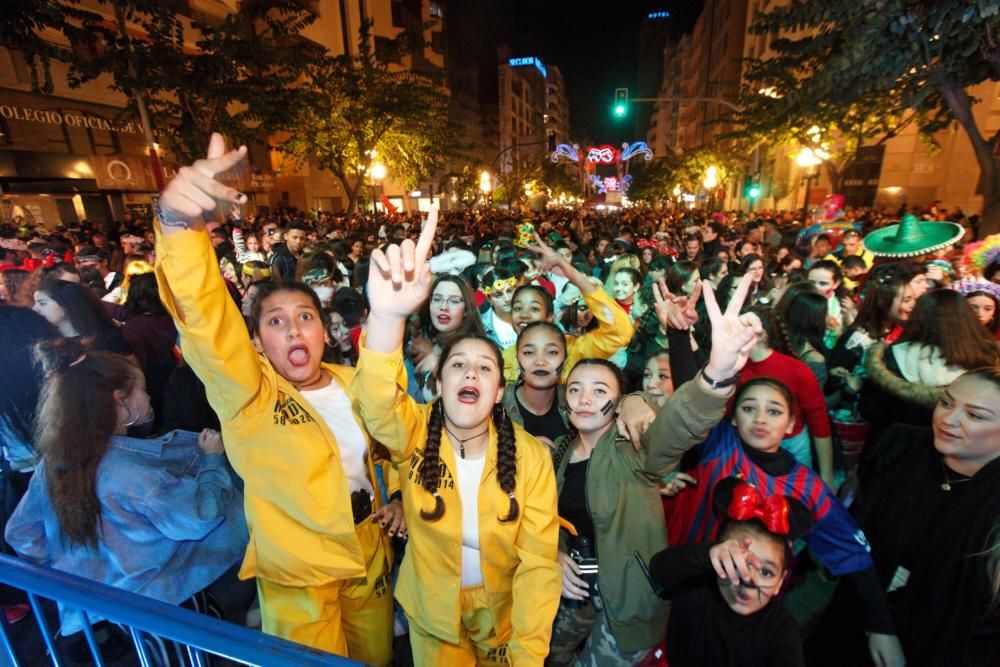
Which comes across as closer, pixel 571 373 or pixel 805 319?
pixel 571 373

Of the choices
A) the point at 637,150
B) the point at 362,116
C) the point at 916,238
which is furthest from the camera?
the point at 637,150

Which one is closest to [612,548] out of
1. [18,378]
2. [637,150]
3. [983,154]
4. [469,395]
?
[469,395]

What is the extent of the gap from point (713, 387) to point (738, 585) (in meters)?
0.80

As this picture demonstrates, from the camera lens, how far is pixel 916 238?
577cm

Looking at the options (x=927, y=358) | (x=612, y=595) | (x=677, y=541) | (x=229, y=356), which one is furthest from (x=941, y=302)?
(x=229, y=356)

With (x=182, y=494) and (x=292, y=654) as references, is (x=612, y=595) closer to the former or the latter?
(x=292, y=654)

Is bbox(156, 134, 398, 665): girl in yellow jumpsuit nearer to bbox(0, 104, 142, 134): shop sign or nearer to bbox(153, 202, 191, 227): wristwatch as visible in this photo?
bbox(153, 202, 191, 227): wristwatch

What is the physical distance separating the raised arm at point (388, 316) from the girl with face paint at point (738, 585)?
55.5 inches

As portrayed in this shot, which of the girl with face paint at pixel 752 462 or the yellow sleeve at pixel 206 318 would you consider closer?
the yellow sleeve at pixel 206 318

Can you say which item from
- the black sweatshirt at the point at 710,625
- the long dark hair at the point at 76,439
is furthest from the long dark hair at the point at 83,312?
the black sweatshirt at the point at 710,625

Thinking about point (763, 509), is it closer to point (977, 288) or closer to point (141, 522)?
point (141, 522)

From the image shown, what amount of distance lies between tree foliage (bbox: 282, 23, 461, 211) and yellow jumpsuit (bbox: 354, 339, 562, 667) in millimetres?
15748

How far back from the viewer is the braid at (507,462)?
2.16 metres

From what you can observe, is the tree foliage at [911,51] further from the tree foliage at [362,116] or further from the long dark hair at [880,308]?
the tree foliage at [362,116]
